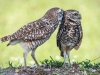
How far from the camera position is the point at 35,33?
9.91m

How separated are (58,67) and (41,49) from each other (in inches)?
216

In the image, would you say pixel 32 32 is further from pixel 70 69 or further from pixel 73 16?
pixel 70 69

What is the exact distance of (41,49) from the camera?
51.2 ft

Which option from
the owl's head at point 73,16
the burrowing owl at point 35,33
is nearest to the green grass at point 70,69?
the burrowing owl at point 35,33

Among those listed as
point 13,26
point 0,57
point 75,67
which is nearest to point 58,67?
point 75,67

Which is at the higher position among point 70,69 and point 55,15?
point 55,15

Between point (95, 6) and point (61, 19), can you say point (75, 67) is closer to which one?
point (61, 19)

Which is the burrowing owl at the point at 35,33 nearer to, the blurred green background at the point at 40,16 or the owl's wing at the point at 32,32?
the owl's wing at the point at 32,32

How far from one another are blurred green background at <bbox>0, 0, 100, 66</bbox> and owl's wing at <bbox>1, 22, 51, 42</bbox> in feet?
14.4

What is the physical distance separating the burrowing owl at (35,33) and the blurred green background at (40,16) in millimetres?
4346


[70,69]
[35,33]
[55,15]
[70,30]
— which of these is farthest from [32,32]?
[70,69]

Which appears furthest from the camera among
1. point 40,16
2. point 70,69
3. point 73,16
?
point 40,16

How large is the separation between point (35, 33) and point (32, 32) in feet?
0.16

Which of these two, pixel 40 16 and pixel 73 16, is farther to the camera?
pixel 40 16
